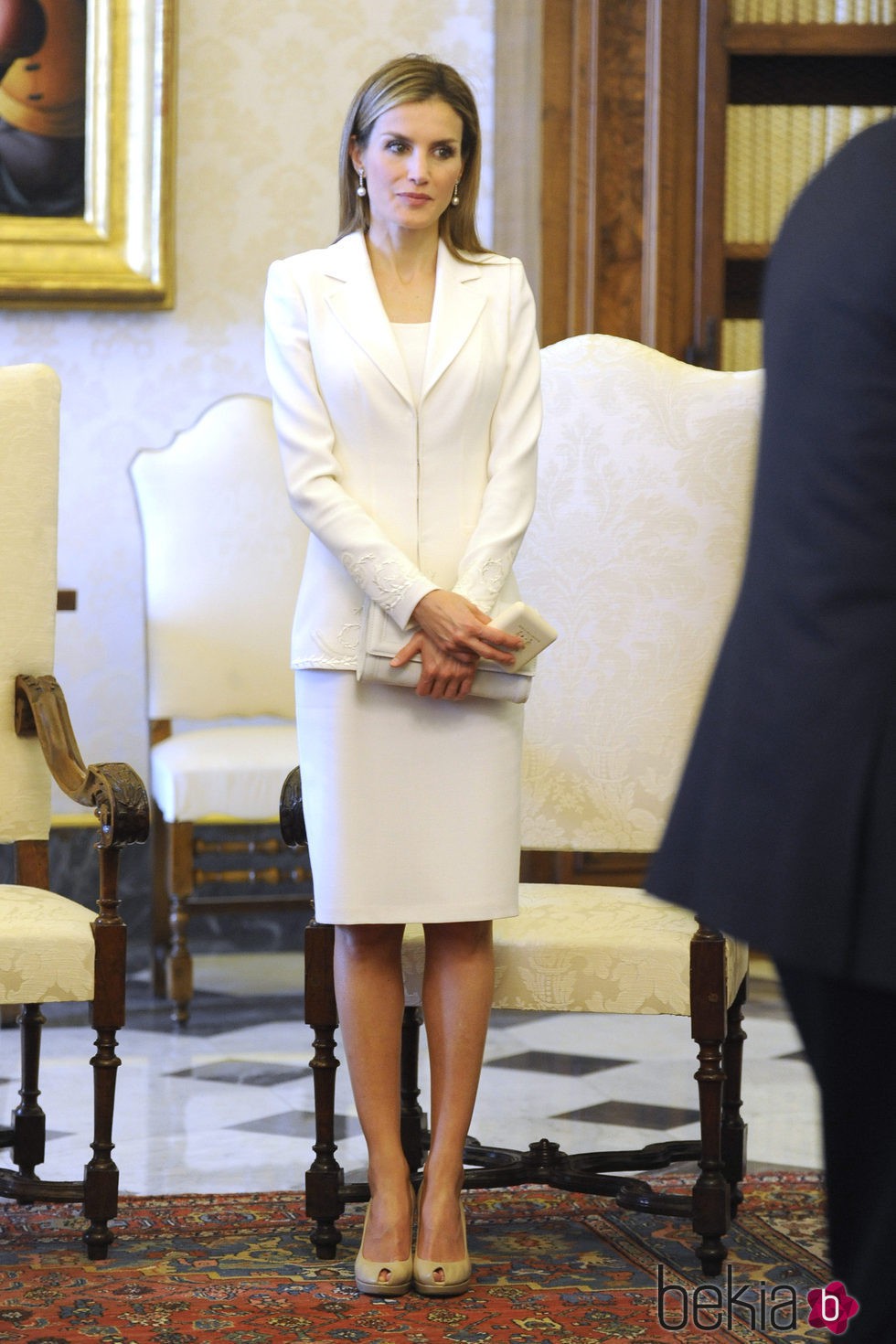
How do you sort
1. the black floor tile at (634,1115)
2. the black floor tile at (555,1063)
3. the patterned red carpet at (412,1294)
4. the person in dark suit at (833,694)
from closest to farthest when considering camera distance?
1. the person in dark suit at (833,694)
2. the patterned red carpet at (412,1294)
3. the black floor tile at (634,1115)
4. the black floor tile at (555,1063)

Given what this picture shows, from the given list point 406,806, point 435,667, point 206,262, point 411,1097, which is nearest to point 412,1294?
point 411,1097

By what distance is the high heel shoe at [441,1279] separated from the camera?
2.19 m

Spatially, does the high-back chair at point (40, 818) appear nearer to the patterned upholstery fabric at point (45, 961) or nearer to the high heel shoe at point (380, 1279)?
the patterned upholstery fabric at point (45, 961)

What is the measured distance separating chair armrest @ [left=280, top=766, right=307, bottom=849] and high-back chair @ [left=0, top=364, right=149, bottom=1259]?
20 centimetres

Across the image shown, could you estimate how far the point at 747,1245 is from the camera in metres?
2.42

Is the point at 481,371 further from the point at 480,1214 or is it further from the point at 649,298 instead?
the point at 649,298

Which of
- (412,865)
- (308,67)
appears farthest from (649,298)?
(412,865)

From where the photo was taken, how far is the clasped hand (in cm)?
220

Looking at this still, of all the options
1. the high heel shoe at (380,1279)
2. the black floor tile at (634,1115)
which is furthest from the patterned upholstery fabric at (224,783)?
the high heel shoe at (380,1279)

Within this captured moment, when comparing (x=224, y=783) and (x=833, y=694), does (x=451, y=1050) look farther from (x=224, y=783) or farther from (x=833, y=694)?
(x=224, y=783)

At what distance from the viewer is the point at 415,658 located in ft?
7.32

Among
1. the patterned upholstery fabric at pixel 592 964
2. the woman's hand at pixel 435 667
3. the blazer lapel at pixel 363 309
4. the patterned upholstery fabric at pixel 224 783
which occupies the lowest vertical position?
the patterned upholstery fabric at pixel 592 964

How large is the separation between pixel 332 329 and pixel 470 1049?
3.28ft

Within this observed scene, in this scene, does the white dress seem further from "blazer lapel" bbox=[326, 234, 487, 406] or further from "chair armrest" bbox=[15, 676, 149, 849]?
"chair armrest" bbox=[15, 676, 149, 849]
